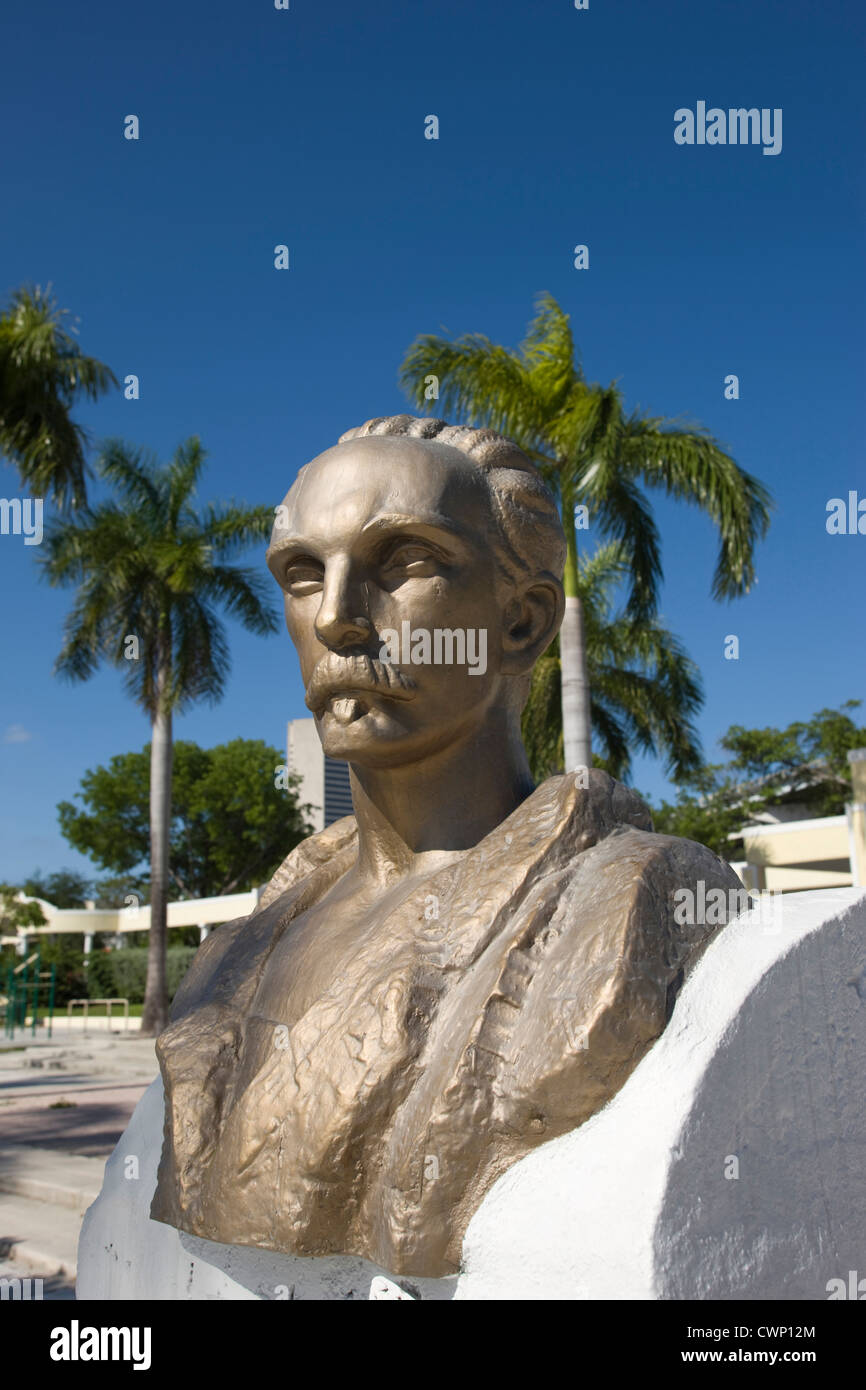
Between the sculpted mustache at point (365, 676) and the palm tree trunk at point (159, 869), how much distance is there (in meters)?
14.5

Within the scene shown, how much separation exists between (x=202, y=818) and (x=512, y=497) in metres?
34.3

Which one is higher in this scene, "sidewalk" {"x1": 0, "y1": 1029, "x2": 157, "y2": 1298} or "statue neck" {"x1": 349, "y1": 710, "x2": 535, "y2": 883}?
"statue neck" {"x1": 349, "y1": 710, "x2": 535, "y2": 883}

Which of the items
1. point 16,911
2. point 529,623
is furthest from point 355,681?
point 16,911

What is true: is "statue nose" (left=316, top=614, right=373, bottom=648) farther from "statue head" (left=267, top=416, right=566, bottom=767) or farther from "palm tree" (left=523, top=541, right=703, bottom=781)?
"palm tree" (left=523, top=541, right=703, bottom=781)

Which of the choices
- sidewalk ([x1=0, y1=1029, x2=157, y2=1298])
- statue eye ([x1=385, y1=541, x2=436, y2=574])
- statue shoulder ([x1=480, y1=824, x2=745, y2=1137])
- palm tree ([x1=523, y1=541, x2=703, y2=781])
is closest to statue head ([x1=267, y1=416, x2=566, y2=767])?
statue eye ([x1=385, y1=541, x2=436, y2=574])

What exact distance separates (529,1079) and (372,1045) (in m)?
0.35

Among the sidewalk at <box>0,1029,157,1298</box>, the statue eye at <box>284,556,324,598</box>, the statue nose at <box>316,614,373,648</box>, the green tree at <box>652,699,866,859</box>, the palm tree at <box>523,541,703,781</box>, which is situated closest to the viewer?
the statue nose at <box>316,614,373,648</box>

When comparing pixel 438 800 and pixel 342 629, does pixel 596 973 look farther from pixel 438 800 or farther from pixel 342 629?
pixel 342 629

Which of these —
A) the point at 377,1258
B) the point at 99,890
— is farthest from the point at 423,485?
the point at 99,890

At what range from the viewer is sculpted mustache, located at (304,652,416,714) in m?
2.55

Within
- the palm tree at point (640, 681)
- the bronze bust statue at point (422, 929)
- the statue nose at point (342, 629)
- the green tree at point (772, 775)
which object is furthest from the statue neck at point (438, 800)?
the green tree at point (772, 775)

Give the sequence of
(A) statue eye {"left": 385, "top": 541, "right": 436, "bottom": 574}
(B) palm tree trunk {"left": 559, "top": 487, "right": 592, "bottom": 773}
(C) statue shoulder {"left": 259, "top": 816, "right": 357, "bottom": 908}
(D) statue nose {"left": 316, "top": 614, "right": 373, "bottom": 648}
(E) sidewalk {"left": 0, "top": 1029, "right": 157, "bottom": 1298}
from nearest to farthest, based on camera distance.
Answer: (D) statue nose {"left": 316, "top": 614, "right": 373, "bottom": 648}
(A) statue eye {"left": 385, "top": 541, "right": 436, "bottom": 574}
(C) statue shoulder {"left": 259, "top": 816, "right": 357, "bottom": 908}
(E) sidewalk {"left": 0, "top": 1029, "right": 157, "bottom": 1298}
(B) palm tree trunk {"left": 559, "top": 487, "right": 592, "bottom": 773}

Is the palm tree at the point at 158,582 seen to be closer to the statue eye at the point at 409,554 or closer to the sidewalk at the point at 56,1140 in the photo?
the sidewalk at the point at 56,1140

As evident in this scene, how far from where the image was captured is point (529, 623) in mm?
2879
